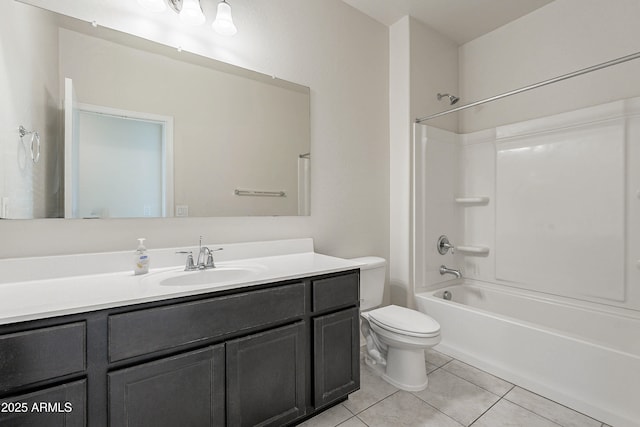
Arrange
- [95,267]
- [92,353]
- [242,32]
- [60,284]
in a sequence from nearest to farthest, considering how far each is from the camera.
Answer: [92,353], [60,284], [95,267], [242,32]

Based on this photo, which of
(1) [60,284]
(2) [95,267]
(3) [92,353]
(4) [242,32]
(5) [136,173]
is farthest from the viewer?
(4) [242,32]

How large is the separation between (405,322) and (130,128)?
187cm

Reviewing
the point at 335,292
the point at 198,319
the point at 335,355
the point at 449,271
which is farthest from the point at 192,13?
the point at 449,271

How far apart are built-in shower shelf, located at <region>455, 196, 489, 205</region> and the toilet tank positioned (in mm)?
1079

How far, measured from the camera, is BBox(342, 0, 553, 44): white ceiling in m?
2.31

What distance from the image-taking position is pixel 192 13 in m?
1.58

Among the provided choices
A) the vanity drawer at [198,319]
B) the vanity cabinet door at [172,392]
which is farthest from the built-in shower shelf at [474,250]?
the vanity cabinet door at [172,392]

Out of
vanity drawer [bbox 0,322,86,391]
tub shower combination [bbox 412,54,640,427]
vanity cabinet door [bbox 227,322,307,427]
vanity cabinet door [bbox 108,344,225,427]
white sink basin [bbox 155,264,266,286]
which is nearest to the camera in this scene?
vanity drawer [bbox 0,322,86,391]

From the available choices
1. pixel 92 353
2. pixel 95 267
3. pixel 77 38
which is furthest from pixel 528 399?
pixel 77 38

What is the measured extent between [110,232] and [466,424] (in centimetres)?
203

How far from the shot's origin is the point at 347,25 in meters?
2.32

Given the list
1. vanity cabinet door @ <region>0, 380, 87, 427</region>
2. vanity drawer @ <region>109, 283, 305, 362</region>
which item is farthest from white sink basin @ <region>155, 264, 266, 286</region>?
vanity cabinet door @ <region>0, 380, 87, 427</region>

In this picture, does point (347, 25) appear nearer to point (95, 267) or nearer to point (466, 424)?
point (95, 267)

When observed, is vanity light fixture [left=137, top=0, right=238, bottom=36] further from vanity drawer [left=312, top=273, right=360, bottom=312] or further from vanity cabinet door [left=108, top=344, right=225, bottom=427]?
vanity cabinet door [left=108, top=344, right=225, bottom=427]
